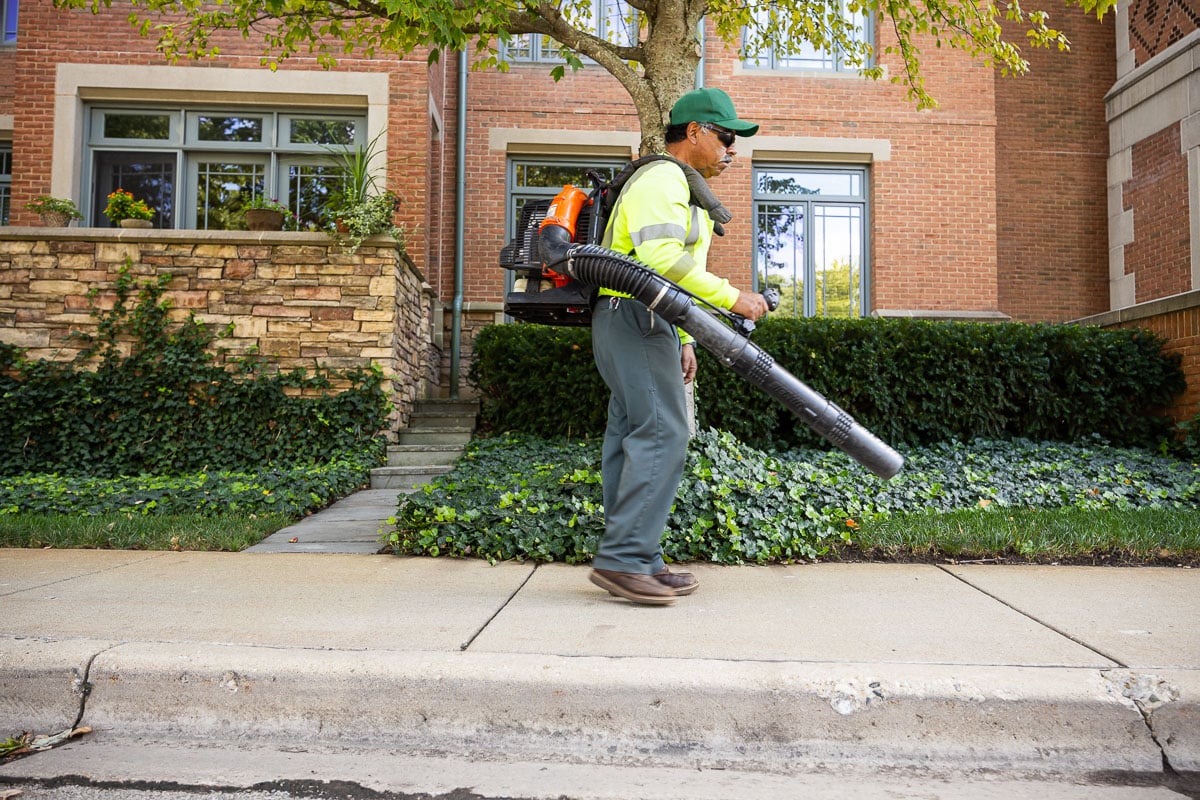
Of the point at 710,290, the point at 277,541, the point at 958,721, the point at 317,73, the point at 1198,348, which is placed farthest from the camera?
the point at 317,73

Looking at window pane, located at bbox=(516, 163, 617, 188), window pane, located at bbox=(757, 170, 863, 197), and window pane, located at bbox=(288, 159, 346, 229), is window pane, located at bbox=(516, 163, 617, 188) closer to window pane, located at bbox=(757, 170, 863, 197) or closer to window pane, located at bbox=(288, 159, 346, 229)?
window pane, located at bbox=(757, 170, 863, 197)

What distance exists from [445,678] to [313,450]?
19.1ft

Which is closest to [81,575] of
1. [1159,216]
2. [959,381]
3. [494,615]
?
[494,615]

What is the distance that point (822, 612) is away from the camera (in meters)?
3.25

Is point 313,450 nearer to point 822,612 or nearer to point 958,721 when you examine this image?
point 822,612

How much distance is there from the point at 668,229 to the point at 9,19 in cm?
1295

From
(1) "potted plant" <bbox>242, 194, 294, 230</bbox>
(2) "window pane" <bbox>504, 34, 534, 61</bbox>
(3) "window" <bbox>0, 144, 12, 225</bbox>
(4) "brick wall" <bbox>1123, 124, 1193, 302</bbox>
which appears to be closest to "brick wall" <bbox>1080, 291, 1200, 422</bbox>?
(4) "brick wall" <bbox>1123, 124, 1193, 302</bbox>

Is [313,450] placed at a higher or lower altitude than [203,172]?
lower

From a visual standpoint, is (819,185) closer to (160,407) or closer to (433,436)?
(433,436)

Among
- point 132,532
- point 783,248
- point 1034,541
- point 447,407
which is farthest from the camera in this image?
point 783,248

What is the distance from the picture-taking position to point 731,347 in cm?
304

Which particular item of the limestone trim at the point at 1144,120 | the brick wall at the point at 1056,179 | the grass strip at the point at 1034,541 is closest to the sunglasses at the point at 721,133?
the grass strip at the point at 1034,541

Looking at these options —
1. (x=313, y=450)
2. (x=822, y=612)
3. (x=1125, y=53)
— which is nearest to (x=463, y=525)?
(x=822, y=612)

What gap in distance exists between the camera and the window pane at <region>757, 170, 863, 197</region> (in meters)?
11.7
